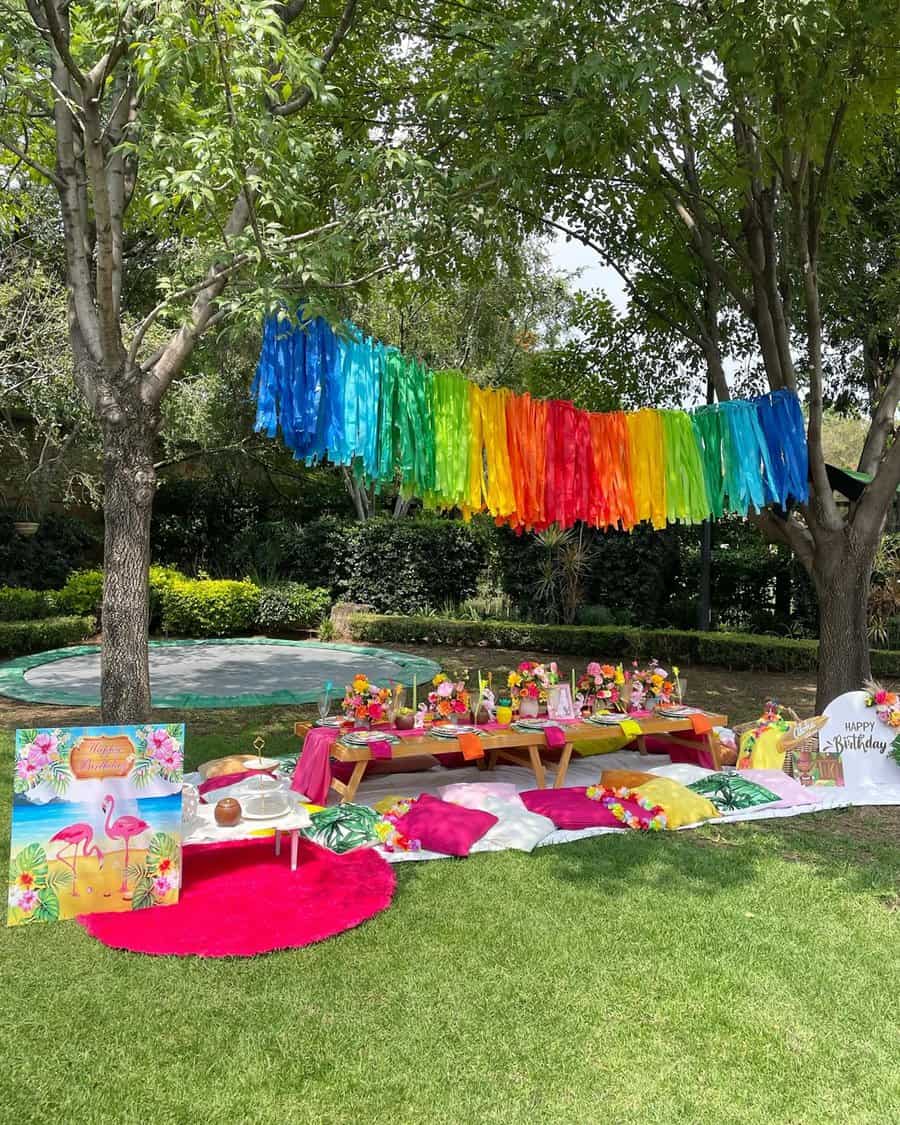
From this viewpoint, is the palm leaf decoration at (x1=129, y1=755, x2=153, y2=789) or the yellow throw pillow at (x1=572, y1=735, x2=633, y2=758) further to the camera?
the yellow throw pillow at (x1=572, y1=735, x2=633, y2=758)

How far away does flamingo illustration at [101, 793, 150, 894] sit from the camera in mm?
3650

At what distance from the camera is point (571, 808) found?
4.98 m

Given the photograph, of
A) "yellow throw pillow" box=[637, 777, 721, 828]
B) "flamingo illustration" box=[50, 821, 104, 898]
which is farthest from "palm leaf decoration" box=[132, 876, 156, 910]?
"yellow throw pillow" box=[637, 777, 721, 828]

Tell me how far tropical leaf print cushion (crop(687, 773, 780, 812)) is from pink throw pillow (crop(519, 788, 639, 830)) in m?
0.62

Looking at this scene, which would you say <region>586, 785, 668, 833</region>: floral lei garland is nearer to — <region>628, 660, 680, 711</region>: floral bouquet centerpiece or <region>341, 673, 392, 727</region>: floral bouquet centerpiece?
<region>628, 660, 680, 711</region>: floral bouquet centerpiece

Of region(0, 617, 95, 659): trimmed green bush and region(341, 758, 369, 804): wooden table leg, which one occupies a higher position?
region(0, 617, 95, 659): trimmed green bush

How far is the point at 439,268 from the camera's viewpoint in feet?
22.8

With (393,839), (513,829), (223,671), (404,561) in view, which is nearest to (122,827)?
(393,839)

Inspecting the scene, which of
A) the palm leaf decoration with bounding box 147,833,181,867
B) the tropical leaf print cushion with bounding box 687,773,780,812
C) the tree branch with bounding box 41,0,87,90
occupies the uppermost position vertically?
the tree branch with bounding box 41,0,87,90

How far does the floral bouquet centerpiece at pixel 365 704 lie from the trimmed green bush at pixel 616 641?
658 cm

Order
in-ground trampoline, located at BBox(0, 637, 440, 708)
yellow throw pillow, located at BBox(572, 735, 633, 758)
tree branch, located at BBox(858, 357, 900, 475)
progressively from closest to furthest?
yellow throw pillow, located at BBox(572, 735, 633, 758)
tree branch, located at BBox(858, 357, 900, 475)
in-ground trampoline, located at BBox(0, 637, 440, 708)

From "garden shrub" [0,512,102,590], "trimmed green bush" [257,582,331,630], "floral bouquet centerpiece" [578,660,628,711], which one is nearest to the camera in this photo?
"floral bouquet centerpiece" [578,660,628,711]

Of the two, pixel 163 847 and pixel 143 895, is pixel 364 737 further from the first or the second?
pixel 143 895

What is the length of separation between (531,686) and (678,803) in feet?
4.34
